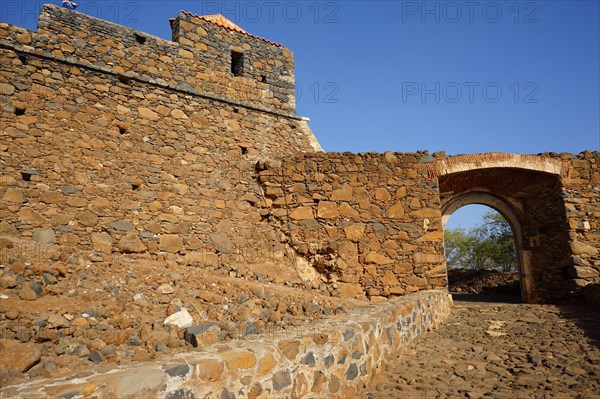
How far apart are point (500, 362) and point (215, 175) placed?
543 centimetres

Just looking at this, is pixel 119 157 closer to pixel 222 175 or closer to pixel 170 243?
pixel 170 243

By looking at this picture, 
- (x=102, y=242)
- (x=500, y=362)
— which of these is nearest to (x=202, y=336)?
(x=500, y=362)

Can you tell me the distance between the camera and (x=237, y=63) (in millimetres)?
Answer: 9016

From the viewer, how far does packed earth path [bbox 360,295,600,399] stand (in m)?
3.56

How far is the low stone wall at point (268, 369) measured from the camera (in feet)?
6.32

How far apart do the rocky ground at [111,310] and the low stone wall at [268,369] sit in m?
0.42

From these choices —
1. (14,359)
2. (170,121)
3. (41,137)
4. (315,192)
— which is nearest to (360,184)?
(315,192)

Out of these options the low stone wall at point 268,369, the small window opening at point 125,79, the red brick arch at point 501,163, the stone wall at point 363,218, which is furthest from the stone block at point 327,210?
the small window opening at point 125,79

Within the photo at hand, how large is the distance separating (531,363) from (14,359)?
4.68m

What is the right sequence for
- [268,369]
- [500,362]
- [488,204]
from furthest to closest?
[488,204] < [500,362] < [268,369]

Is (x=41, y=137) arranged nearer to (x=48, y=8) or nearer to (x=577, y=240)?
(x=48, y=8)

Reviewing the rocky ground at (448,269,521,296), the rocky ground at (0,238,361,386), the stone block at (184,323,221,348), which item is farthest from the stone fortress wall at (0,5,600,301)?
the rocky ground at (448,269,521,296)

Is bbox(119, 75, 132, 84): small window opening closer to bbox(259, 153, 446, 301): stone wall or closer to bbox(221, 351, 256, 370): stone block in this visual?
bbox(259, 153, 446, 301): stone wall

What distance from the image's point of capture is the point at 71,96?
6.54 meters
